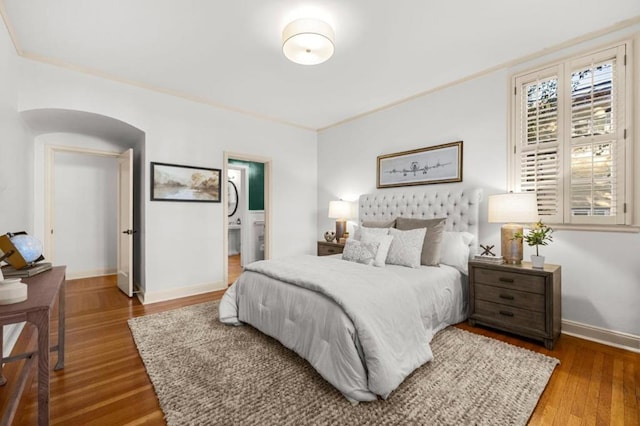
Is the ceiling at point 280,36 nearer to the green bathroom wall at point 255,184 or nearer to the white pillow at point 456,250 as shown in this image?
the white pillow at point 456,250

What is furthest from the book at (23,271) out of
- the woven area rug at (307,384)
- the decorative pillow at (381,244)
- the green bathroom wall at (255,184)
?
the green bathroom wall at (255,184)

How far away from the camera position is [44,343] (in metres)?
1.27

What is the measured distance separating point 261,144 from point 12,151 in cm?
283

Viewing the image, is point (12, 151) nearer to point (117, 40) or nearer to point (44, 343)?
point (117, 40)

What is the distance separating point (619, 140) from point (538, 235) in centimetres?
99

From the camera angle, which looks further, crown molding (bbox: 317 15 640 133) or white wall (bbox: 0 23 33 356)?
crown molding (bbox: 317 15 640 133)

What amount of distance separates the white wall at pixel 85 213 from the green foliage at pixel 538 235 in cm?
616

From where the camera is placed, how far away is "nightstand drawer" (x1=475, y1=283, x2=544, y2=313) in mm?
2463

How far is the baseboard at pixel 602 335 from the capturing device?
7.82ft

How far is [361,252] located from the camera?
301 centimetres

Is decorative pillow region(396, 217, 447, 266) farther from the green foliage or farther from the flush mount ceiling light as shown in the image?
the flush mount ceiling light

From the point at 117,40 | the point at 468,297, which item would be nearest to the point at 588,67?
the point at 468,297

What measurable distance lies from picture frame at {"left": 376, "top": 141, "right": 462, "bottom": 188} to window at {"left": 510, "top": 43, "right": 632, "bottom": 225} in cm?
62

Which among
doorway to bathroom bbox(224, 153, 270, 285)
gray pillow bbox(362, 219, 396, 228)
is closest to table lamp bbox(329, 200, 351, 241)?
gray pillow bbox(362, 219, 396, 228)
